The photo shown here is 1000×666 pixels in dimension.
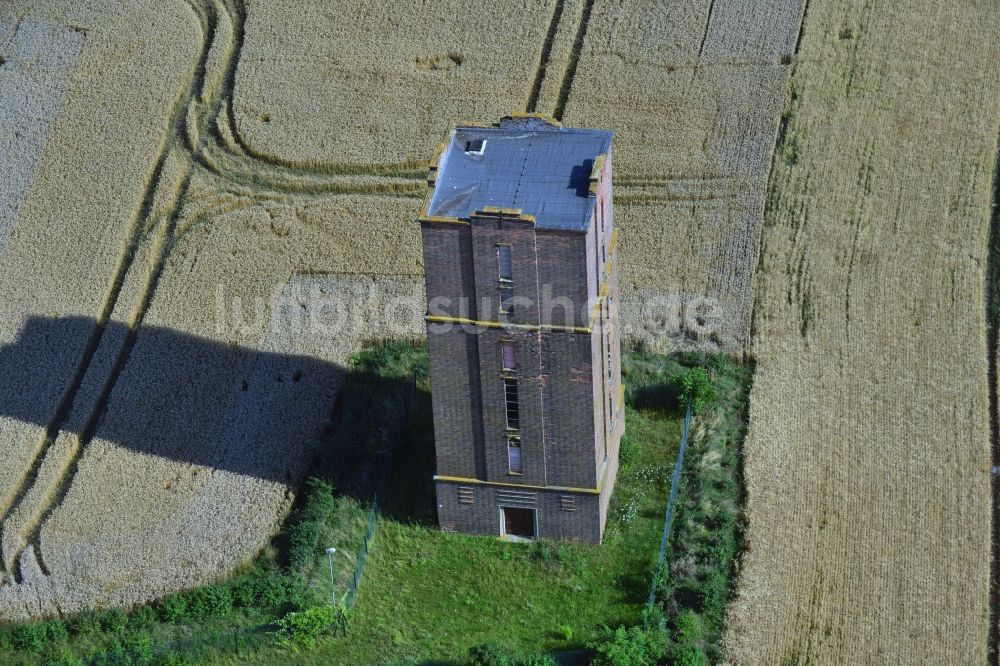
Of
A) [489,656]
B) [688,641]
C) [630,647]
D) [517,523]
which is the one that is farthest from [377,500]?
[688,641]

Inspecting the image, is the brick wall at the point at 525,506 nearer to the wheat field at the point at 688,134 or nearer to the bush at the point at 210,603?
the bush at the point at 210,603

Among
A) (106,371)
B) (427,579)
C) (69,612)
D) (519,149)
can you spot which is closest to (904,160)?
(519,149)

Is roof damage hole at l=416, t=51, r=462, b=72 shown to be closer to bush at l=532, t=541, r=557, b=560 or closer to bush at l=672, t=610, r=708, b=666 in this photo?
bush at l=532, t=541, r=557, b=560

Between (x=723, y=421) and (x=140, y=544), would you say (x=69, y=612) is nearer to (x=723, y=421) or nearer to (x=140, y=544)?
(x=140, y=544)

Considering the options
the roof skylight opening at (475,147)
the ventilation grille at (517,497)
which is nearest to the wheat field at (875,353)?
the ventilation grille at (517,497)

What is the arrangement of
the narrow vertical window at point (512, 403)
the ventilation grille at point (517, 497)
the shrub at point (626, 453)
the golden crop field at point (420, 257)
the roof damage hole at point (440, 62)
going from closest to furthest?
the narrow vertical window at point (512, 403) < the ventilation grille at point (517, 497) < the golden crop field at point (420, 257) < the shrub at point (626, 453) < the roof damage hole at point (440, 62)
